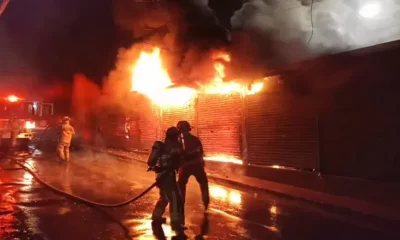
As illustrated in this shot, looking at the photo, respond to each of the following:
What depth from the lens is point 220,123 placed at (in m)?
14.1

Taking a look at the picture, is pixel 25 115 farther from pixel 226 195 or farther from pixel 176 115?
pixel 226 195

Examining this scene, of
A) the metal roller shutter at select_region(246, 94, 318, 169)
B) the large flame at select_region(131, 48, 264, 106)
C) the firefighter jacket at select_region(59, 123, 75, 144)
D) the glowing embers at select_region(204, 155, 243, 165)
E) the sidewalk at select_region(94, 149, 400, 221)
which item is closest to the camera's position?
the sidewalk at select_region(94, 149, 400, 221)

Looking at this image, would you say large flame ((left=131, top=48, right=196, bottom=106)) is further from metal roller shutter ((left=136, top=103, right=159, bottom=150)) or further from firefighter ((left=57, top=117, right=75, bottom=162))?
firefighter ((left=57, top=117, right=75, bottom=162))

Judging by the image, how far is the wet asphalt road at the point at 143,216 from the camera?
18.7 feet

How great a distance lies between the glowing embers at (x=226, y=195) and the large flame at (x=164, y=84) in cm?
455

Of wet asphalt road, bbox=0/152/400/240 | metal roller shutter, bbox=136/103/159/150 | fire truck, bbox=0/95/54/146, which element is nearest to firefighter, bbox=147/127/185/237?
wet asphalt road, bbox=0/152/400/240

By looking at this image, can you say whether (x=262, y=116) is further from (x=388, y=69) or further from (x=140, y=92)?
(x=140, y=92)

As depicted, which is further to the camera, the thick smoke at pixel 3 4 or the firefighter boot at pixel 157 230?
the thick smoke at pixel 3 4

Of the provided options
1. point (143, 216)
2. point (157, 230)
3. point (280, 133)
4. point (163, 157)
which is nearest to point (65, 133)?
point (280, 133)

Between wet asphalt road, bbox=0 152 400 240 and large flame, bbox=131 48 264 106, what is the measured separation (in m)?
4.40

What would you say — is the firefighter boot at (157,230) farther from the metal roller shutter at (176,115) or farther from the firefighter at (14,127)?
the firefighter at (14,127)

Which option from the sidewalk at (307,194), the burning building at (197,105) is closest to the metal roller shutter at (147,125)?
the burning building at (197,105)

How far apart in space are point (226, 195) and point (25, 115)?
14746 millimetres

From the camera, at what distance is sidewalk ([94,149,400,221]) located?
6.84 m
